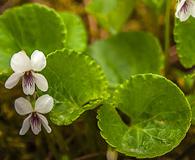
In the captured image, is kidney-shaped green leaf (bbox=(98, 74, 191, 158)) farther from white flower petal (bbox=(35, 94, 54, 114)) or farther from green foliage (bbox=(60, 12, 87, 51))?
green foliage (bbox=(60, 12, 87, 51))

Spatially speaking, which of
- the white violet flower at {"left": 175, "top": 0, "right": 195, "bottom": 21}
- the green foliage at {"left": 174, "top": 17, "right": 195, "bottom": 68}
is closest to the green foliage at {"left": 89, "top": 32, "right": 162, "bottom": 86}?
the green foliage at {"left": 174, "top": 17, "right": 195, "bottom": 68}

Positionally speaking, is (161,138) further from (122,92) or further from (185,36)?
(185,36)

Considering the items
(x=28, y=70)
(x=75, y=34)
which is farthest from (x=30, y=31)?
(x=28, y=70)

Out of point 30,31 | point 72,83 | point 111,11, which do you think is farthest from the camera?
point 111,11

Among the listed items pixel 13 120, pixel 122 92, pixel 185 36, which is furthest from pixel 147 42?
pixel 13 120

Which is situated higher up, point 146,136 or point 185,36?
point 185,36

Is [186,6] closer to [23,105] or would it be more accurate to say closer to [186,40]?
[186,40]

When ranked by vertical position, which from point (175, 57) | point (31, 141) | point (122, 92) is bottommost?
point (31, 141)
